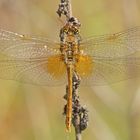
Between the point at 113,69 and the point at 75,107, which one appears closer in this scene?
the point at 75,107

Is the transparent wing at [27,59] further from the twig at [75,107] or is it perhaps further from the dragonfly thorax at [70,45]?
the twig at [75,107]

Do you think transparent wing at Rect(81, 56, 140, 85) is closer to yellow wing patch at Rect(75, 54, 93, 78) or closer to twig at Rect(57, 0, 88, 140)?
yellow wing patch at Rect(75, 54, 93, 78)

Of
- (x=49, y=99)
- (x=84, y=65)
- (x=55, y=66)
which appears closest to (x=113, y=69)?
(x=84, y=65)

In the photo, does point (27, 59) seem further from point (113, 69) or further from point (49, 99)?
point (49, 99)

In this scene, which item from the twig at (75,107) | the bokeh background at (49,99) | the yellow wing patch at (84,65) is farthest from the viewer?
the bokeh background at (49,99)

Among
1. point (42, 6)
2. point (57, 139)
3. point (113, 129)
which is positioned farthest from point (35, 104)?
point (42, 6)

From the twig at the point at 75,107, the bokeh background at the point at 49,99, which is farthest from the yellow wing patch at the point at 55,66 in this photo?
the bokeh background at the point at 49,99

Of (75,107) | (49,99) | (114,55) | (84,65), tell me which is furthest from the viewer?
(49,99)
